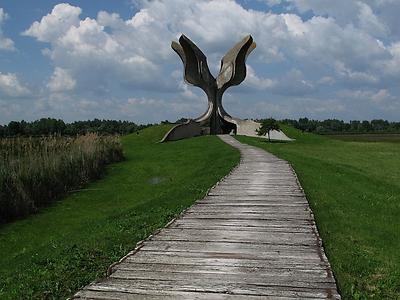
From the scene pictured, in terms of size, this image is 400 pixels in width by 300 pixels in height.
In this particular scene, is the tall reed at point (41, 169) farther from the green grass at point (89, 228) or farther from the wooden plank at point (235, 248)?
the wooden plank at point (235, 248)

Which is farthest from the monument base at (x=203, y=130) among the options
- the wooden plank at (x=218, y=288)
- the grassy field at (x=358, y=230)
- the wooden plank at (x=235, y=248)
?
the wooden plank at (x=218, y=288)

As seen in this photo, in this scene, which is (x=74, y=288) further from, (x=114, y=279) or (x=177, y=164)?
(x=177, y=164)

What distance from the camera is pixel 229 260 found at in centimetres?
401

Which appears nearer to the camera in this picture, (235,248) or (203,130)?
(235,248)

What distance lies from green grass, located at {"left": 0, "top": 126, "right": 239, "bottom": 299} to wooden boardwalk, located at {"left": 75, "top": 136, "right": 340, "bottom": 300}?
45cm

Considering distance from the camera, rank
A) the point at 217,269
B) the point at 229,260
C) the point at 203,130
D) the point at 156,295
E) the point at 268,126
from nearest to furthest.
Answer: the point at 156,295 < the point at 217,269 < the point at 229,260 < the point at 268,126 < the point at 203,130

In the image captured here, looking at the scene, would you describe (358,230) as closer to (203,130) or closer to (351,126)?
(203,130)

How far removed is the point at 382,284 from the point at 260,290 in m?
1.36

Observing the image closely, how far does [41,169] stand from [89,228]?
5.66 m

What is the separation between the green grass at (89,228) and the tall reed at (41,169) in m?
0.42

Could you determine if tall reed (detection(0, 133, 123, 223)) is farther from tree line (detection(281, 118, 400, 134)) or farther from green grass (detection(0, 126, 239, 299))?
tree line (detection(281, 118, 400, 134))

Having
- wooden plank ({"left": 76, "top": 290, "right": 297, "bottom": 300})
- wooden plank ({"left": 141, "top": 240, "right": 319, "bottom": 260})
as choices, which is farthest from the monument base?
wooden plank ({"left": 76, "top": 290, "right": 297, "bottom": 300})

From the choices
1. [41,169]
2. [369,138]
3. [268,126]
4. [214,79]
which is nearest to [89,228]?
[41,169]

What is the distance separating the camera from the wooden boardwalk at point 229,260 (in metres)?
3.28
